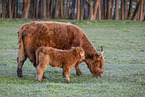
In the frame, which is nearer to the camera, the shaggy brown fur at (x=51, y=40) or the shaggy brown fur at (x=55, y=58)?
the shaggy brown fur at (x=55, y=58)

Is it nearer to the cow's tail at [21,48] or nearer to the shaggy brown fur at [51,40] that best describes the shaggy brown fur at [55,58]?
the shaggy brown fur at [51,40]

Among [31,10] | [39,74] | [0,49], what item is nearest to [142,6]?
[31,10]

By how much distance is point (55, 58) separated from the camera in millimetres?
7863

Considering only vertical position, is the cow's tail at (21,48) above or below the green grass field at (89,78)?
above

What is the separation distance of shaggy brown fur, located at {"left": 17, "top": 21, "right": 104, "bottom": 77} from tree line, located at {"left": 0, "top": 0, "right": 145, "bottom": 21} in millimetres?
19562

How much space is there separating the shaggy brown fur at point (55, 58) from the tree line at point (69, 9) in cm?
2059

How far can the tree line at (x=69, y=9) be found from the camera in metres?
28.9

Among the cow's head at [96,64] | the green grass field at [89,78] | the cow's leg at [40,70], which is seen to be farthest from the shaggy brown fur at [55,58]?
the cow's head at [96,64]

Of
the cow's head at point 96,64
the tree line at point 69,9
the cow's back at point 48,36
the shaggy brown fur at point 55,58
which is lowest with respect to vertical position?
the cow's head at point 96,64

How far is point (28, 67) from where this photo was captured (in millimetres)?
10258

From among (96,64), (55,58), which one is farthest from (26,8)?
(55,58)

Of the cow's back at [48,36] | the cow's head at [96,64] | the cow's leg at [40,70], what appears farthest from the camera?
the cow's head at [96,64]

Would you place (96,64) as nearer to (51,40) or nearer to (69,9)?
(51,40)

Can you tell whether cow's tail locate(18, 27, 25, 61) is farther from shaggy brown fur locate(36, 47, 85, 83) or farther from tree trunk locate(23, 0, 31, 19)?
tree trunk locate(23, 0, 31, 19)
